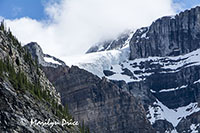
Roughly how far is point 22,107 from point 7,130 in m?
12.2

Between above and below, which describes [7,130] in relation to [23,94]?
below

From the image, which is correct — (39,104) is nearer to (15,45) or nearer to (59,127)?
(59,127)

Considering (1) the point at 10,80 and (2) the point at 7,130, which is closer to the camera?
(2) the point at 7,130

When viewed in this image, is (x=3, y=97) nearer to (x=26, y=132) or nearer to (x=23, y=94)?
(x=26, y=132)

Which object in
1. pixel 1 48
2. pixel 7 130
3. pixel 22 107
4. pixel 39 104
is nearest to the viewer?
pixel 7 130

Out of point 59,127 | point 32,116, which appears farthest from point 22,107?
point 59,127

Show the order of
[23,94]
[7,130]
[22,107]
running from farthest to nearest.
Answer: [23,94], [22,107], [7,130]

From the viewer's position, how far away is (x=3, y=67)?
447 feet

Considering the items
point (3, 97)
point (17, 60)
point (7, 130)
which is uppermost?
point (17, 60)

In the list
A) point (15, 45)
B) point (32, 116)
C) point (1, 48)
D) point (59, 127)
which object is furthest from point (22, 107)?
point (15, 45)

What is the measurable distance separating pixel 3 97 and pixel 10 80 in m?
15.3

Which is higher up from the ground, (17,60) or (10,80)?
(17,60)

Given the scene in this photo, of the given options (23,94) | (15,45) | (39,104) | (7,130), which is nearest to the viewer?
(7,130)

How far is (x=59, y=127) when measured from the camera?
138 metres
